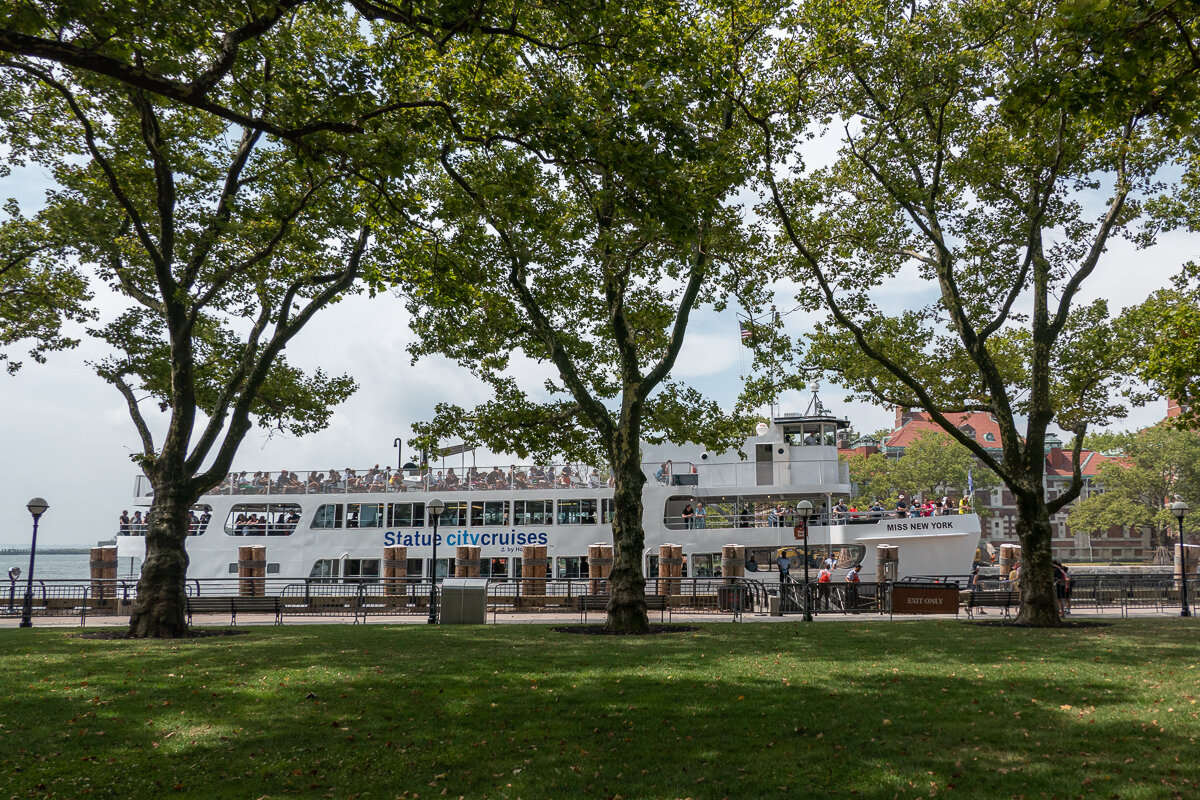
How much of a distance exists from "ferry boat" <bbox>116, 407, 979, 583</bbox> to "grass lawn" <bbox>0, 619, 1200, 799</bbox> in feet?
62.1

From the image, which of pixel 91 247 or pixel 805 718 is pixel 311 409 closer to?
pixel 91 247

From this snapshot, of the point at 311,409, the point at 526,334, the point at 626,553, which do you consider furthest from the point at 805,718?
the point at 311,409

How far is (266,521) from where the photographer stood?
3478cm

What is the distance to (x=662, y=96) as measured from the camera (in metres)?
10.7

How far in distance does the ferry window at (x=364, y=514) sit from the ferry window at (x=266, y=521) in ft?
7.27

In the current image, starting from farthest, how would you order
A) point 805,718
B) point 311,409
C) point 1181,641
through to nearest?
point 311,409 → point 1181,641 → point 805,718

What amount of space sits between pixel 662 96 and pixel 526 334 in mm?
9438

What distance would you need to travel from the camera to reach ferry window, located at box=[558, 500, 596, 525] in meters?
33.4

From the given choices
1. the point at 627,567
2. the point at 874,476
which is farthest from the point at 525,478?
the point at 874,476

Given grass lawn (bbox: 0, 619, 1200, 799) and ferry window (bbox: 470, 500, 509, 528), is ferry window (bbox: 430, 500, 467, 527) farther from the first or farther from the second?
grass lawn (bbox: 0, 619, 1200, 799)

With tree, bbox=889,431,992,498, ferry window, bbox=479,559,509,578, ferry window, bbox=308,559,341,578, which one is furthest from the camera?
tree, bbox=889,431,992,498

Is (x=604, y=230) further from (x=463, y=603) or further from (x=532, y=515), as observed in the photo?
(x=532, y=515)

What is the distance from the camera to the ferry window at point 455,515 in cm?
3416

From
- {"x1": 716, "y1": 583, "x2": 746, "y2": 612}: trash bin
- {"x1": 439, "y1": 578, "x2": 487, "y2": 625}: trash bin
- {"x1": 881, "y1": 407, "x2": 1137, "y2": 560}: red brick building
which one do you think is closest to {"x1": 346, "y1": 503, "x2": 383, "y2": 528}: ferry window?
{"x1": 439, "y1": 578, "x2": 487, "y2": 625}: trash bin
